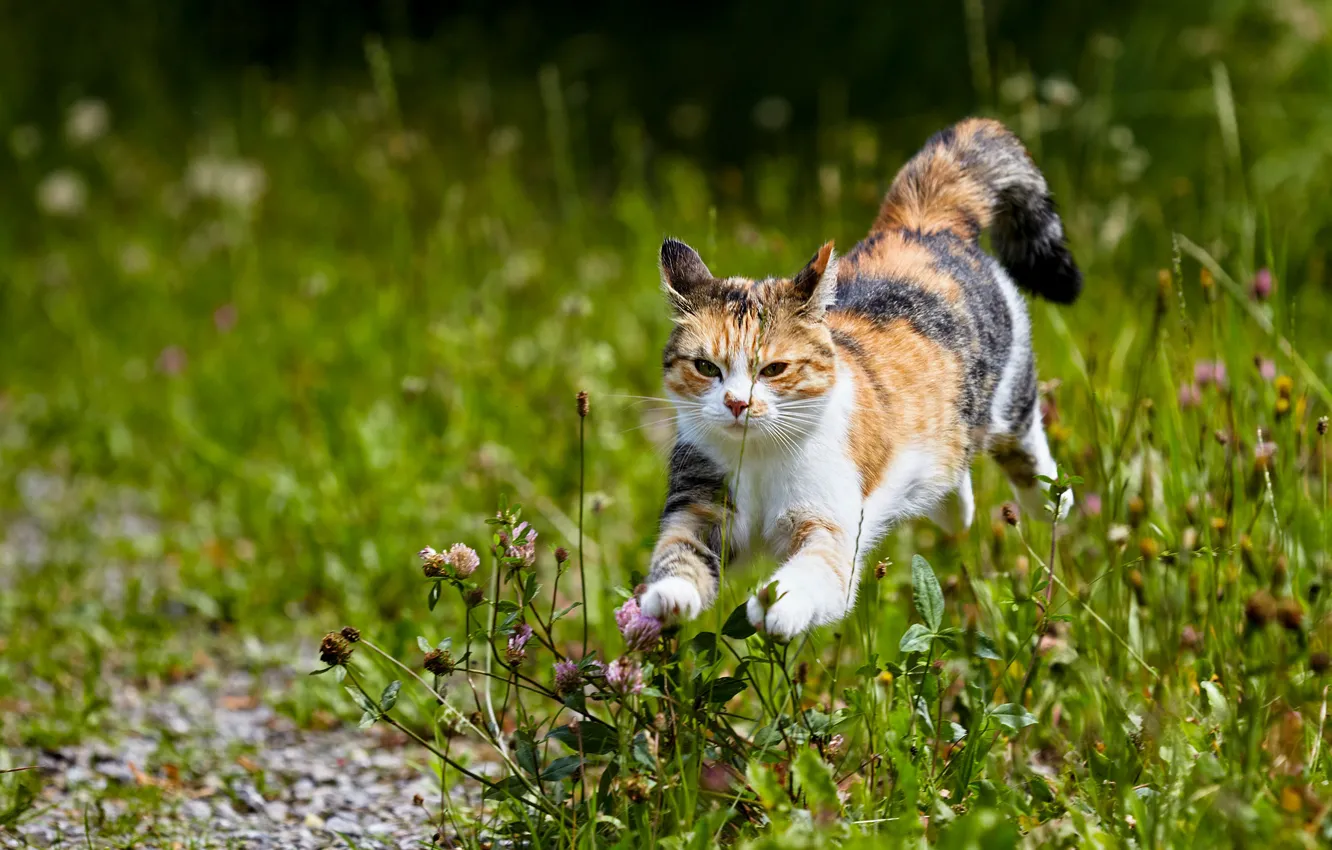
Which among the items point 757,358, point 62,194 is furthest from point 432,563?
point 62,194

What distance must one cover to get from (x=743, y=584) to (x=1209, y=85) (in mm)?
3917

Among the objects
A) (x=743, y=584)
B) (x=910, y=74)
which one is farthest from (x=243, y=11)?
(x=743, y=584)

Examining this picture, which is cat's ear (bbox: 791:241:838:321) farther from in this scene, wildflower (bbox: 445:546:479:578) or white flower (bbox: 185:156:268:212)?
white flower (bbox: 185:156:268:212)

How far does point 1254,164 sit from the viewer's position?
17.8 ft

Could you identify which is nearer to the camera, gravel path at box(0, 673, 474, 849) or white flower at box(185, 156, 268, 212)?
gravel path at box(0, 673, 474, 849)

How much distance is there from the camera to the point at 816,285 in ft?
7.08

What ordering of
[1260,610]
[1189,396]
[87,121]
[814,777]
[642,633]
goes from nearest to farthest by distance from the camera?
[1260,610] → [642,633] → [814,777] → [1189,396] → [87,121]

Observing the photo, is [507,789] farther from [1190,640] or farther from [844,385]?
[1190,640]

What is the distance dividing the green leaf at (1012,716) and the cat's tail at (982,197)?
0.83m

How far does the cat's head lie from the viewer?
6.91ft

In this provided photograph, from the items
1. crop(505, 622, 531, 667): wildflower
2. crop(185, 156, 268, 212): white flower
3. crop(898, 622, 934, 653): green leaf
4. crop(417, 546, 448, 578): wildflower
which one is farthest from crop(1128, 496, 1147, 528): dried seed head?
crop(185, 156, 268, 212): white flower

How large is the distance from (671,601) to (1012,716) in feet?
2.36

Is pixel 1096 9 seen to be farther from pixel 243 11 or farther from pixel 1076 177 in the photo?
pixel 243 11

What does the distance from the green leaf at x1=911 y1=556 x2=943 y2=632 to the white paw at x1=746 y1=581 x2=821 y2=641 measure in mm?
328
